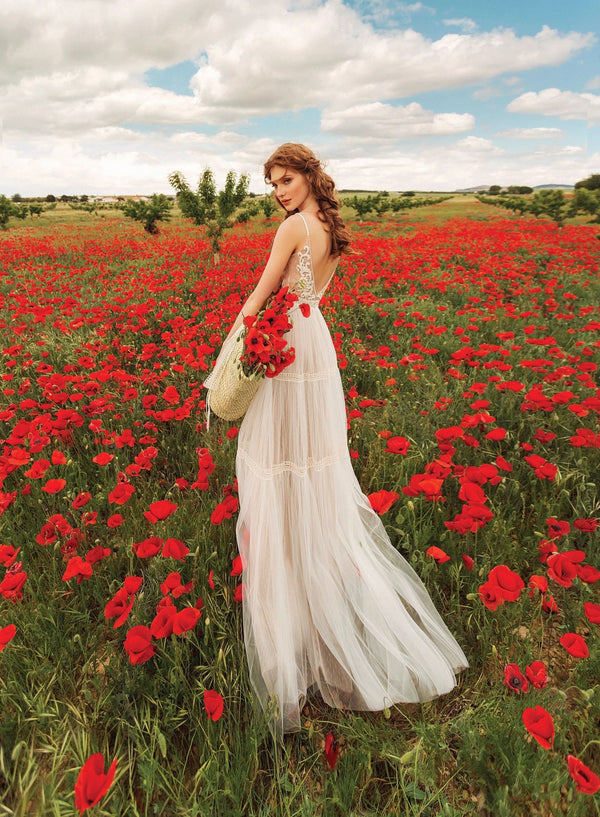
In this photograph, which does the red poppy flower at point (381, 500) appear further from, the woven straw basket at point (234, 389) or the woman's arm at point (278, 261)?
the woman's arm at point (278, 261)

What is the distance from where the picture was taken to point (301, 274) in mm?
2029

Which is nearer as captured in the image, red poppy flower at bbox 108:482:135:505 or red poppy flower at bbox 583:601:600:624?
red poppy flower at bbox 583:601:600:624

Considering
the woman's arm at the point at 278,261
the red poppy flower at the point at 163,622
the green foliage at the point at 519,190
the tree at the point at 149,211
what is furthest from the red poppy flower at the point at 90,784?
the green foliage at the point at 519,190

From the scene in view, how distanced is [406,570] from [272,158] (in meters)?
2.26

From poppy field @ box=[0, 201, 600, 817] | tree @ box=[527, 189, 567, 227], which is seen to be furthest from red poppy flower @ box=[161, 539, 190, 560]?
tree @ box=[527, 189, 567, 227]

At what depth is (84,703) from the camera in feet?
5.99

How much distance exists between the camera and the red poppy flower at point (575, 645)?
1.50 m

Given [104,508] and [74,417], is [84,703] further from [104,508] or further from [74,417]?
[74,417]

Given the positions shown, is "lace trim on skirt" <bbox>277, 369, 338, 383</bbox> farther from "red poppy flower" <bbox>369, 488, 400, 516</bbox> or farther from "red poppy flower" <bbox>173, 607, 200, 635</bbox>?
"red poppy flower" <bbox>173, 607, 200, 635</bbox>

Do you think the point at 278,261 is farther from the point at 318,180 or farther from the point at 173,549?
the point at 173,549

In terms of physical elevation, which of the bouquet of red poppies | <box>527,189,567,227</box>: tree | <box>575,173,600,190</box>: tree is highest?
<box>575,173,600,190</box>: tree

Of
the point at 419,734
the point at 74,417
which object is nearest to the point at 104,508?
the point at 74,417

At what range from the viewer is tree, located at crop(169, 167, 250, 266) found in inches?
466

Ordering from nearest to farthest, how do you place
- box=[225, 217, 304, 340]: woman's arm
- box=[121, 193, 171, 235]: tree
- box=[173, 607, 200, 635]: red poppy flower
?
box=[173, 607, 200, 635]: red poppy flower < box=[225, 217, 304, 340]: woman's arm < box=[121, 193, 171, 235]: tree
